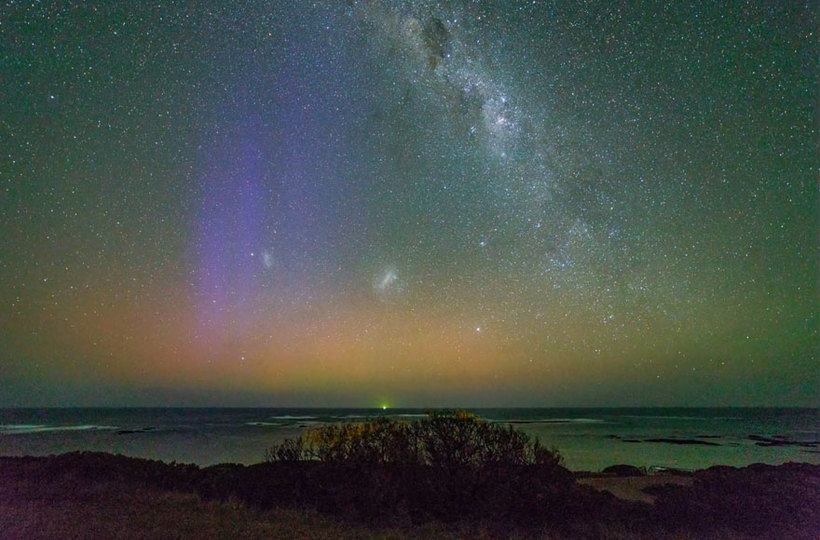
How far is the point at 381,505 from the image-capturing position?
13703 millimetres

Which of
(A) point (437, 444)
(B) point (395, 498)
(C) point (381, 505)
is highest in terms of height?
(A) point (437, 444)

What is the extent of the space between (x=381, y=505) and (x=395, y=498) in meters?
0.46

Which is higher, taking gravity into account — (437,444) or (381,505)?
(437,444)

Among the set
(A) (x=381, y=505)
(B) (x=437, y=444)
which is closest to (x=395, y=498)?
(A) (x=381, y=505)

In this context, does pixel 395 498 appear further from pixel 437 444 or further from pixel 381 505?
pixel 437 444

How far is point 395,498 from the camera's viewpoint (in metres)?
14.0

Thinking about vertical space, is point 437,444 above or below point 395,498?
above

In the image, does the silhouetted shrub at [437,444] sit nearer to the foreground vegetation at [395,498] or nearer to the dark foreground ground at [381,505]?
the foreground vegetation at [395,498]

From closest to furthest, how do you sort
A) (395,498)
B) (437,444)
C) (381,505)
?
(381,505), (395,498), (437,444)

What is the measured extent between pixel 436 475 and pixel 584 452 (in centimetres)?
3995

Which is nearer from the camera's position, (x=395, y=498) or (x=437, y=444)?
(x=395, y=498)

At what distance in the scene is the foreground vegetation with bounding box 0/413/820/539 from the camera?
12047 mm

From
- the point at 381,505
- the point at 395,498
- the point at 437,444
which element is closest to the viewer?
the point at 381,505

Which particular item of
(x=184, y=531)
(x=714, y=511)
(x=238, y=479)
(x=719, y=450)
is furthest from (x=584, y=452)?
(x=184, y=531)
